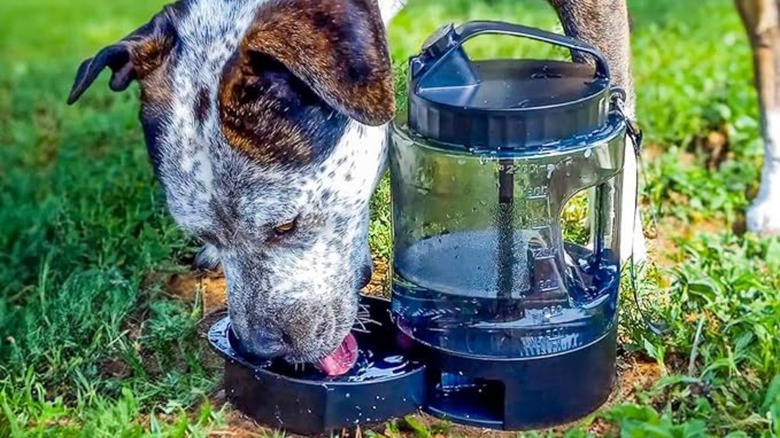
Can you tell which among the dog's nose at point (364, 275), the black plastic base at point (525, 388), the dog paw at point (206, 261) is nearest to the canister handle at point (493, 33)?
the dog's nose at point (364, 275)

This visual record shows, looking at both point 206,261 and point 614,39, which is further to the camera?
point 206,261

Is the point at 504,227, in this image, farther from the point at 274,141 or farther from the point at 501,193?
the point at 274,141

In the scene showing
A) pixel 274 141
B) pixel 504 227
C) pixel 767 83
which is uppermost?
pixel 274 141

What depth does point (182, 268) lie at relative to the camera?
3.67 meters

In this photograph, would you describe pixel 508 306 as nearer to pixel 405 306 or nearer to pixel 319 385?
pixel 405 306

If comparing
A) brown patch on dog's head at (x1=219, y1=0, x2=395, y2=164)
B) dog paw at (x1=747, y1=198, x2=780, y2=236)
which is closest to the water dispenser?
brown patch on dog's head at (x1=219, y1=0, x2=395, y2=164)

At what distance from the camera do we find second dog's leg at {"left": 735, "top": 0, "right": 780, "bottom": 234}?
4109mm

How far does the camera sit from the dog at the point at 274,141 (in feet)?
8.38

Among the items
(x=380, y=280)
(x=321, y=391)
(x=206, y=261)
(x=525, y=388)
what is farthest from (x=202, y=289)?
(x=525, y=388)

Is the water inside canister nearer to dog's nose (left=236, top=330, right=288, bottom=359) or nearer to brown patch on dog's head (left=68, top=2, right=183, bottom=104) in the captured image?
dog's nose (left=236, top=330, right=288, bottom=359)

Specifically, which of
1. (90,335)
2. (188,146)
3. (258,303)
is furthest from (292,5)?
(90,335)

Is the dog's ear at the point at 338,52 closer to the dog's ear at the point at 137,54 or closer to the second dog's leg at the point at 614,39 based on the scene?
the dog's ear at the point at 137,54

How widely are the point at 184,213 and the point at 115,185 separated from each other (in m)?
1.52

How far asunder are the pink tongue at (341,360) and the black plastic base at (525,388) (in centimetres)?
20
